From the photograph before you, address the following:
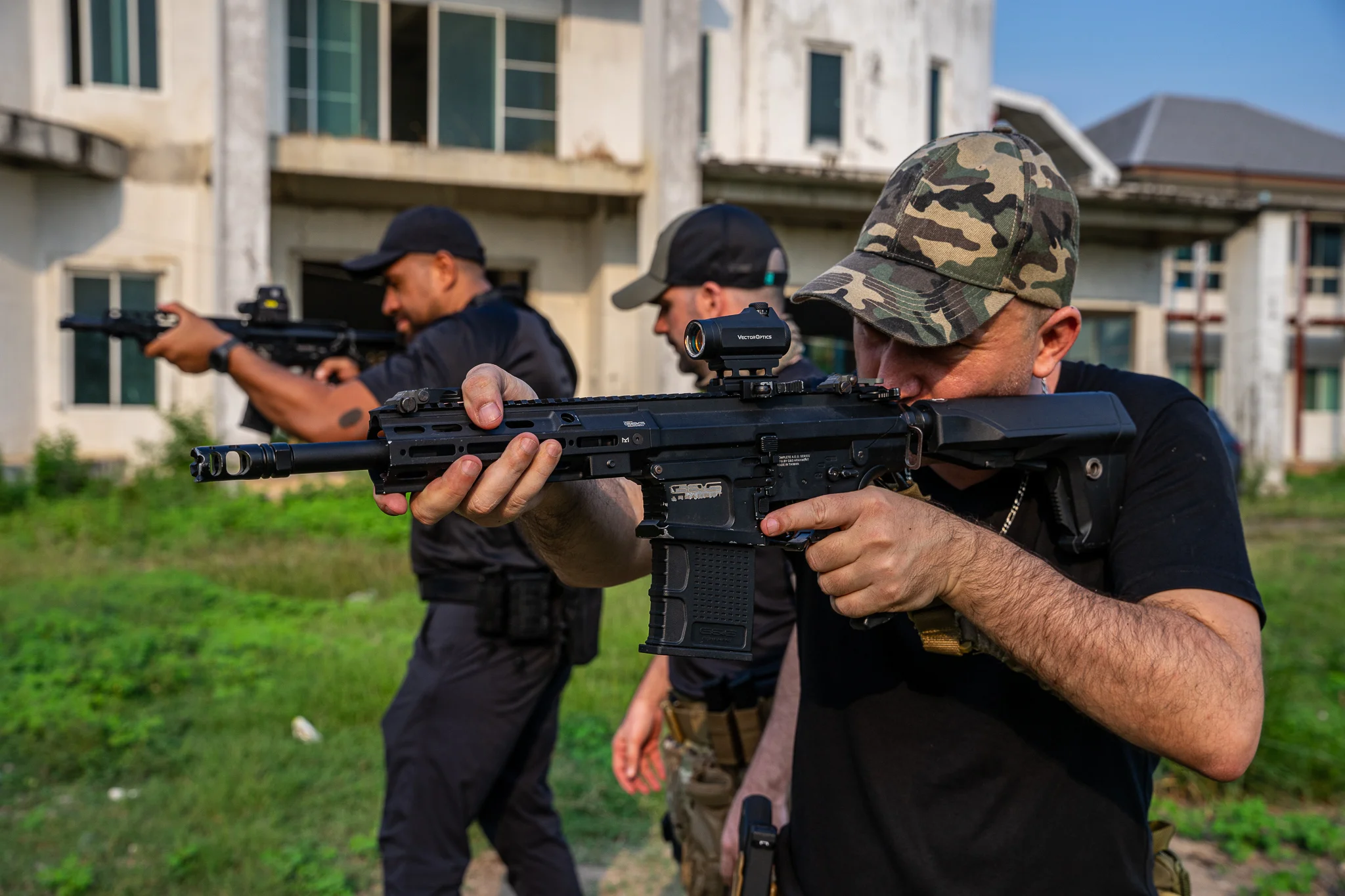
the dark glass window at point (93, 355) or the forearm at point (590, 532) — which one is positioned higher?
the dark glass window at point (93, 355)

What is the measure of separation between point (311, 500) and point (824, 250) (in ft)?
23.8

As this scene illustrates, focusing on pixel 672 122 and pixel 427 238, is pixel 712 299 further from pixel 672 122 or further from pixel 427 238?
pixel 672 122

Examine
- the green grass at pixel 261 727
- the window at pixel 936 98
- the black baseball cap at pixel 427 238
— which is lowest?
the green grass at pixel 261 727

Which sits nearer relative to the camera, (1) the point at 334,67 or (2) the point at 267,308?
(2) the point at 267,308

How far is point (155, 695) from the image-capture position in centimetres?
572

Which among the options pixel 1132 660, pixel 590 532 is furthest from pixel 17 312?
pixel 1132 660

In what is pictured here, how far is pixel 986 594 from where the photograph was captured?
5.11 ft

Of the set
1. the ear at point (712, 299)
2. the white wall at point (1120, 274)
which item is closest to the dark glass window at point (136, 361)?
the ear at point (712, 299)

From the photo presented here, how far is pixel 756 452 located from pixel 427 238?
2.29 m

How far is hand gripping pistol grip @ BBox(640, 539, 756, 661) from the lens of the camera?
181 cm

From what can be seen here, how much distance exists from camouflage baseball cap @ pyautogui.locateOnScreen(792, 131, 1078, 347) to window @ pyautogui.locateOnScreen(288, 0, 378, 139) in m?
12.1

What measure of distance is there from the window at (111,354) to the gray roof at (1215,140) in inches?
840

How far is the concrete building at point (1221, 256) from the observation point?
609 inches

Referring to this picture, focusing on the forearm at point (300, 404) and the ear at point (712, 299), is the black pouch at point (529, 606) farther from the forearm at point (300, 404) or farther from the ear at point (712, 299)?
the ear at point (712, 299)
